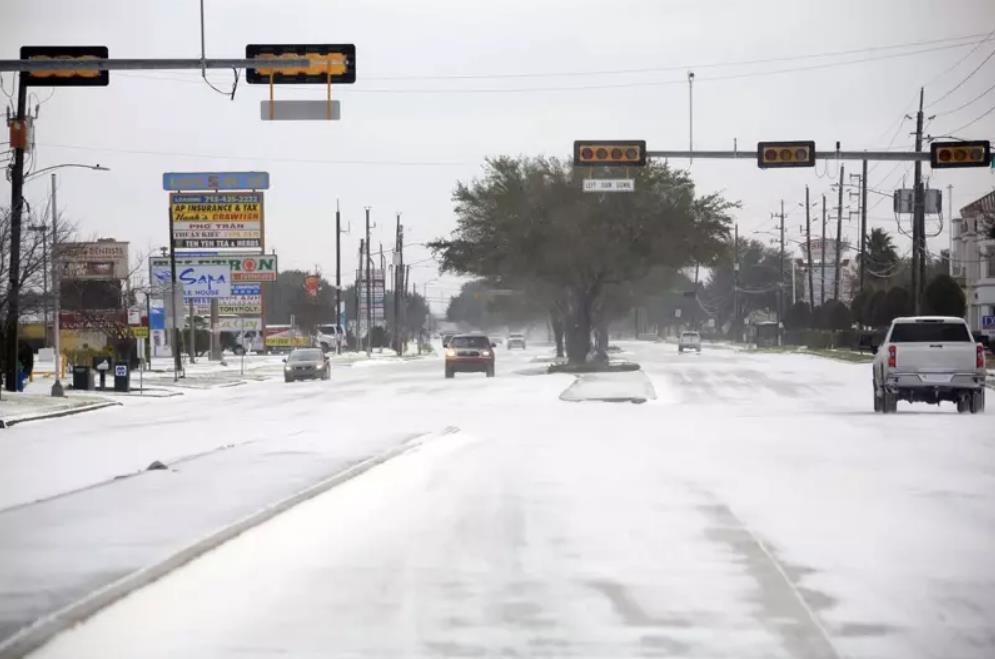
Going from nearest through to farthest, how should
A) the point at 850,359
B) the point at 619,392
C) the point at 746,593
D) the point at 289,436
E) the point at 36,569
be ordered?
the point at 746,593 < the point at 36,569 < the point at 289,436 < the point at 619,392 < the point at 850,359

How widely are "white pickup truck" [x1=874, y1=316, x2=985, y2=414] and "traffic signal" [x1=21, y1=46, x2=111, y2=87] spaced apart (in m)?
18.4

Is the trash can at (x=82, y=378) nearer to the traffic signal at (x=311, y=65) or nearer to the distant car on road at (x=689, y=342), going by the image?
the traffic signal at (x=311, y=65)

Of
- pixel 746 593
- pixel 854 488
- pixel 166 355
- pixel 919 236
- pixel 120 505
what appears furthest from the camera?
pixel 166 355

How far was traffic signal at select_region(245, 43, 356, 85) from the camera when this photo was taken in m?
Answer: 24.3

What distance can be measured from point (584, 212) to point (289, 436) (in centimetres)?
4642

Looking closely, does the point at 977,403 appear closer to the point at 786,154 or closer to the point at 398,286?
the point at 786,154

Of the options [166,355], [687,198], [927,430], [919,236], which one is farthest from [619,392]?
[166,355]

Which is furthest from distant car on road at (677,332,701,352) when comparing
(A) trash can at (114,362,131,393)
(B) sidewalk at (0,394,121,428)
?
(B) sidewalk at (0,394,121,428)

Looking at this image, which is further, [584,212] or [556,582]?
[584,212]

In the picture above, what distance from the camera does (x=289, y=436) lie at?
95.1ft

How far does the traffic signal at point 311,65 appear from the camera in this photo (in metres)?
24.3

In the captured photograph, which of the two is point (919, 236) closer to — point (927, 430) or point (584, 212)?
point (584, 212)

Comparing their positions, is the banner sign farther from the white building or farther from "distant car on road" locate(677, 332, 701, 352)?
the white building

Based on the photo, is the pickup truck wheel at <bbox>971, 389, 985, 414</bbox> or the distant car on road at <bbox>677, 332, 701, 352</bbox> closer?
the pickup truck wheel at <bbox>971, 389, 985, 414</bbox>
